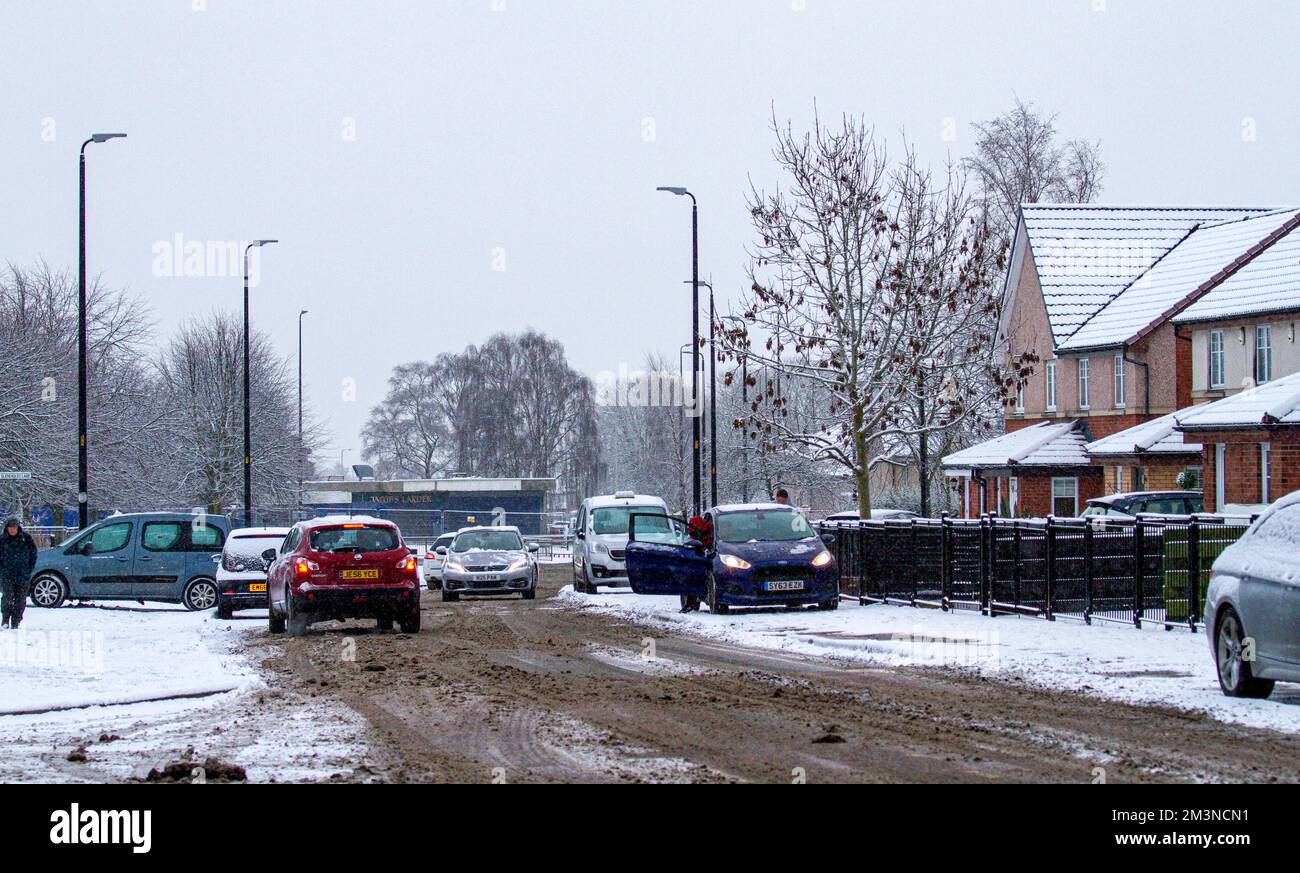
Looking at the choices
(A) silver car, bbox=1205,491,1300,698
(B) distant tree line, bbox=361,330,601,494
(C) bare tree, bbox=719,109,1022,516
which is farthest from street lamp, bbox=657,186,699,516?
(B) distant tree line, bbox=361,330,601,494

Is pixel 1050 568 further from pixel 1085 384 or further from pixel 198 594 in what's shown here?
pixel 1085 384

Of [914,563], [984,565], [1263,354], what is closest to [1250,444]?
[1263,354]

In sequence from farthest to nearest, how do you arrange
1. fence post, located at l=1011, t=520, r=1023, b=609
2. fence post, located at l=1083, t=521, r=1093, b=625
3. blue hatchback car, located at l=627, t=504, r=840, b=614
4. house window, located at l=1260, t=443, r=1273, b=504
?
house window, located at l=1260, t=443, r=1273, b=504
blue hatchback car, located at l=627, t=504, r=840, b=614
fence post, located at l=1011, t=520, r=1023, b=609
fence post, located at l=1083, t=521, r=1093, b=625

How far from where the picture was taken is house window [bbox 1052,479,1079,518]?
47.4 metres

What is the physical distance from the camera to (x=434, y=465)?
119562 mm

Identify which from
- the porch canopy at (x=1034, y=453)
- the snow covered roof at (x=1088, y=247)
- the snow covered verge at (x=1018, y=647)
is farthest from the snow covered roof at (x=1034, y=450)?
the snow covered verge at (x=1018, y=647)

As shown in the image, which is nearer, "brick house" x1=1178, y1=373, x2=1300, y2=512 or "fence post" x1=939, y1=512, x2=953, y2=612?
"fence post" x1=939, y1=512, x2=953, y2=612

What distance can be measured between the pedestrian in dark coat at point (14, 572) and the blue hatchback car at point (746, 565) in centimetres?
867

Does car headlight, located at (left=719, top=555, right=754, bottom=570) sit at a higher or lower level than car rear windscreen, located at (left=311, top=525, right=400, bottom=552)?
lower

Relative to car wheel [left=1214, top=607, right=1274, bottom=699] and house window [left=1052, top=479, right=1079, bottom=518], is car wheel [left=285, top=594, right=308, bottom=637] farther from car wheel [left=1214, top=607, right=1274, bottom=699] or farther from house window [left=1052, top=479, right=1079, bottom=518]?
house window [left=1052, top=479, right=1079, bottom=518]

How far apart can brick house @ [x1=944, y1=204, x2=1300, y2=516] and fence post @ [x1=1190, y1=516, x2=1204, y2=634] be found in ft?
74.3

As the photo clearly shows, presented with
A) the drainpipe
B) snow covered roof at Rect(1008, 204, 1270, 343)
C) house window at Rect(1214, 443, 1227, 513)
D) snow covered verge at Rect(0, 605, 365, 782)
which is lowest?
snow covered verge at Rect(0, 605, 365, 782)
